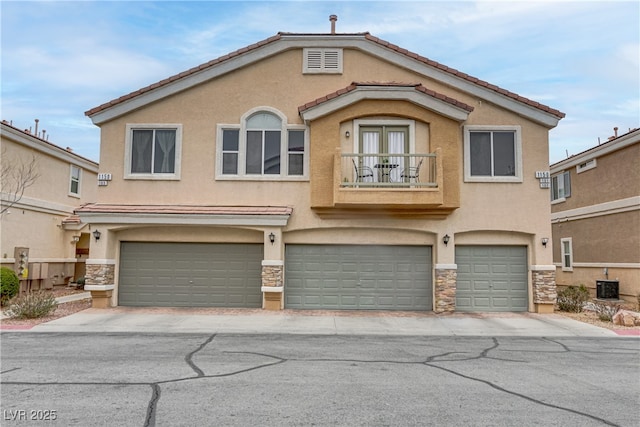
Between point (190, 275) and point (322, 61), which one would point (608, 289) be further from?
point (190, 275)

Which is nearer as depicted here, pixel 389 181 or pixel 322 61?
pixel 389 181

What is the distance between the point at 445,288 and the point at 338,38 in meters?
9.07

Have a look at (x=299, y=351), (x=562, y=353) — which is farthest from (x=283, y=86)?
(x=562, y=353)

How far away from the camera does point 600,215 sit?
20125 millimetres

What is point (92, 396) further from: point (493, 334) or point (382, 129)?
point (382, 129)

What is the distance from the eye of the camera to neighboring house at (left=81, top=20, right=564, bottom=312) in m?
15.7

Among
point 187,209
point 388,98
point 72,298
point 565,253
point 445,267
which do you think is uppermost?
point 388,98

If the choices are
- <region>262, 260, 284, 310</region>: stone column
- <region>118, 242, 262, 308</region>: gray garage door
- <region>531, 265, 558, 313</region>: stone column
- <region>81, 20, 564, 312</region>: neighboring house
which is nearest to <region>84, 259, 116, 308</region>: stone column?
<region>81, 20, 564, 312</region>: neighboring house

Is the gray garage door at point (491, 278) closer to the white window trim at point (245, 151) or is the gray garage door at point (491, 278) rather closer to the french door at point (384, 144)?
the french door at point (384, 144)

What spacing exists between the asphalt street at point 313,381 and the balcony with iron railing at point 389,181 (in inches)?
198

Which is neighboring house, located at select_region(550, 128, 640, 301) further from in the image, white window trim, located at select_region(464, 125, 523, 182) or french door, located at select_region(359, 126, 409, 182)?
french door, located at select_region(359, 126, 409, 182)

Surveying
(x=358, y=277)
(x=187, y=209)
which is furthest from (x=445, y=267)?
(x=187, y=209)

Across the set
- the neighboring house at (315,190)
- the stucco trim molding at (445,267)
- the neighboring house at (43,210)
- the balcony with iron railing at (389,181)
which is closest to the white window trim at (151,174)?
the neighboring house at (315,190)

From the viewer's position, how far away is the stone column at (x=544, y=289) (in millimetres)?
15758
